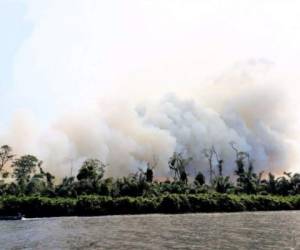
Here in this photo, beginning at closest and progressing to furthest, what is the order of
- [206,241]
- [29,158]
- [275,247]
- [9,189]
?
[275,247] → [206,241] → [9,189] → [29,158]

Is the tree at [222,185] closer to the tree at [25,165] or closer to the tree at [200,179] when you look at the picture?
the tree at [200,179]

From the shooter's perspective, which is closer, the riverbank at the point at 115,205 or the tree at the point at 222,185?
the riverbank at the point at 115,205

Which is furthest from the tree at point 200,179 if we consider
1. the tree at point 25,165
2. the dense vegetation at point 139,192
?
the tree at point 25,165

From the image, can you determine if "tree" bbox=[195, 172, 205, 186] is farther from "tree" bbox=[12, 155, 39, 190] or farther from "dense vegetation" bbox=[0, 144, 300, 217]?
"tree" bbox=[12, 155, 39, 190]

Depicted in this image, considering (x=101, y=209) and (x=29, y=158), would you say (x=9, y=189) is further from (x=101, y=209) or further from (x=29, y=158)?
(x=101, y=209)

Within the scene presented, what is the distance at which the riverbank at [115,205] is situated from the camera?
319 ft

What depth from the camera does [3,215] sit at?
9725 centimetres

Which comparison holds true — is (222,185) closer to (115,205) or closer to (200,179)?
(200,179)

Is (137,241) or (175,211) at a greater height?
(175,211)

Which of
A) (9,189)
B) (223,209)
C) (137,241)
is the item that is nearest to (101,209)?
(223,209)

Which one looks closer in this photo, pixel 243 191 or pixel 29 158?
pixel 243 191

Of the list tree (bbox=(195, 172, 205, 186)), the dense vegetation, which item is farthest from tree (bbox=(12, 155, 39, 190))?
tree (bbox=(195, 172, 205, 186))

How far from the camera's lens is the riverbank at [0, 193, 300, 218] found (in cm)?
9712

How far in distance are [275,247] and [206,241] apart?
19.4ft
